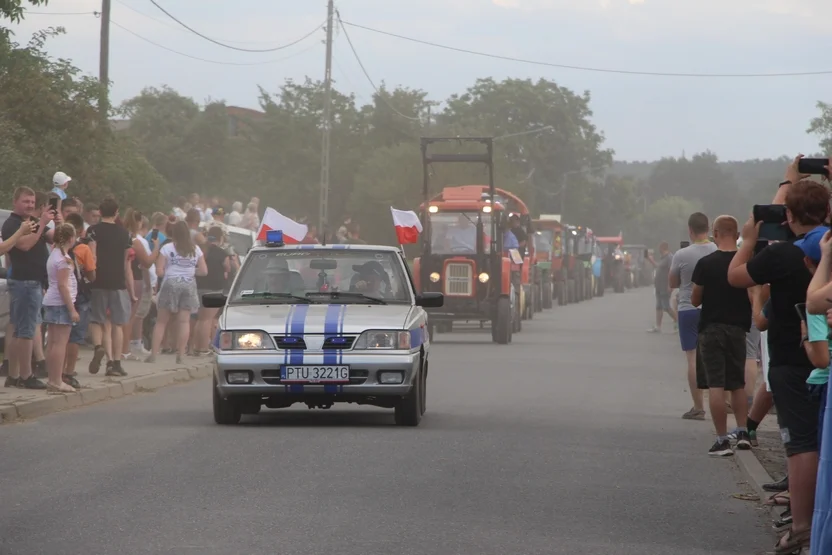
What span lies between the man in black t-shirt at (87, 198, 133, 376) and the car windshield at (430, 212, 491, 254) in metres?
14.7

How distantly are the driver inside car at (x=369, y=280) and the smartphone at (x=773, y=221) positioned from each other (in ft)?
20.2

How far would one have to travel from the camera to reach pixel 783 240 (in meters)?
8.62

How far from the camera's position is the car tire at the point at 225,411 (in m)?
13.6

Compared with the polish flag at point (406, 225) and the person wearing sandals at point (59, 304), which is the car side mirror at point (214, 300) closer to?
the person wearing sandals at point (59, 304)

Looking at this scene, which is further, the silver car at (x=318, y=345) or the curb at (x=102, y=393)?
the curb at (x=102, y=393)

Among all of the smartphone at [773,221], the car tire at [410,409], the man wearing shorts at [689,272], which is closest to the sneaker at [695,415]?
the man wearing shorts at [689,272]

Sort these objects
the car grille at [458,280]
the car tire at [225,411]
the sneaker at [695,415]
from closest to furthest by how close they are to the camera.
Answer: the car tire at [225,411] → the sneaker at [695,415] → the car grille at [458,280]

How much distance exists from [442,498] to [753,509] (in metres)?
1.80

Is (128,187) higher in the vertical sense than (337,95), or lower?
lower

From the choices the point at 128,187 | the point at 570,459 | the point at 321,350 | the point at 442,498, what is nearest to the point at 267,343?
the point at 321,350

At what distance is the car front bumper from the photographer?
1330 centimetres

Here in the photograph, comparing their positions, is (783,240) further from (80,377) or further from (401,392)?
(80,377)

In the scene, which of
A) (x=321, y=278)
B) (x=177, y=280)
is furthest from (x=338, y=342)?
(x=177, y=280)

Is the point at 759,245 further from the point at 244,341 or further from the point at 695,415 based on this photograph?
the point at 695,415
